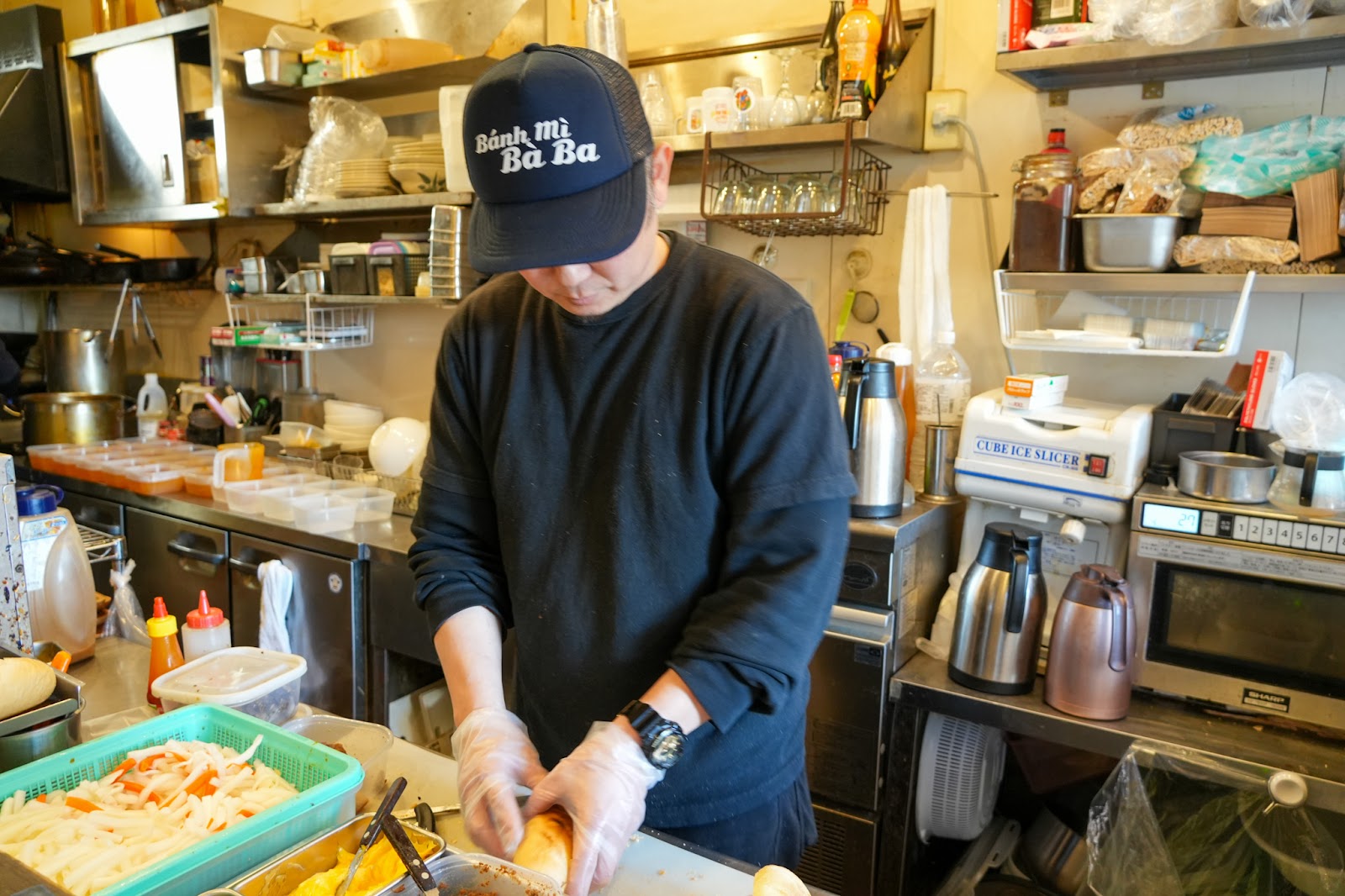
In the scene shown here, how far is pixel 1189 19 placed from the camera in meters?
1.82

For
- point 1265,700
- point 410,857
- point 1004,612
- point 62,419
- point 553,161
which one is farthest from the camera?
point 62,419

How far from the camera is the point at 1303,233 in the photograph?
1.84 metres

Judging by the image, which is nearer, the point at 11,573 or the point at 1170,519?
the point at 11,573

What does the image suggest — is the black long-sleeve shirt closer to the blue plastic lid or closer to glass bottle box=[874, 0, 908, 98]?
the blue plastic lid

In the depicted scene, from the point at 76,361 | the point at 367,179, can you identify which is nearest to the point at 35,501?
the point at 367,179

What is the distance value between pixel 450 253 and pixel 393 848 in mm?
2201

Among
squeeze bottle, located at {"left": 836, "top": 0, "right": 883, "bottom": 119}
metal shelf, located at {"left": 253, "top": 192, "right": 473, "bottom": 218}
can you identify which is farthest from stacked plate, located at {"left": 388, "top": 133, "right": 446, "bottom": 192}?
squeeze bottle, located at {"left": 836, "top": 0, "right": 883, "bottom": 119}

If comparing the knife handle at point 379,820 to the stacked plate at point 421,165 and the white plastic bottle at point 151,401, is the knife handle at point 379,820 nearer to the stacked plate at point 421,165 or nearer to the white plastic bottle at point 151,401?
the stacked plate at point 421,165

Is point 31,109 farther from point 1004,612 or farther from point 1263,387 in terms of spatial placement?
point 1263,387

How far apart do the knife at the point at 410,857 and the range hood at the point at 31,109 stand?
413cm

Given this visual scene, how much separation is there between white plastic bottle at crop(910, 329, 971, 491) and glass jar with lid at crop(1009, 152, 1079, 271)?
278mm

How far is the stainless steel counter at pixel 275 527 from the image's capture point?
→ 8.45 feet

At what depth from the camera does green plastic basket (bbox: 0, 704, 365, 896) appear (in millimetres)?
934

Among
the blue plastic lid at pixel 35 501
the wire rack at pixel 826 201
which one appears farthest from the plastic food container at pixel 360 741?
the wire rack at pixel 826 201
